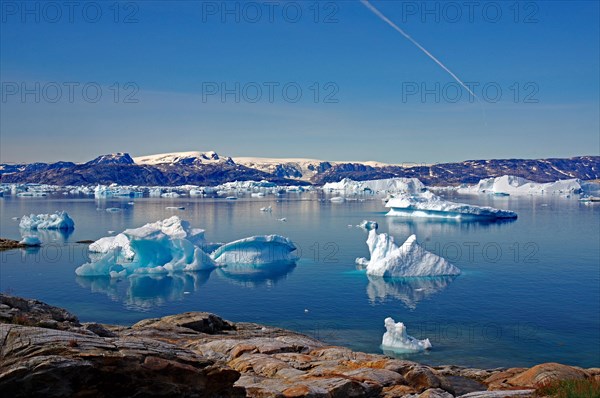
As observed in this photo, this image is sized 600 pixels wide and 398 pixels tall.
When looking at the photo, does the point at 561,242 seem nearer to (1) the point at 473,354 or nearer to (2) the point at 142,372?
(1) the point at 473,354

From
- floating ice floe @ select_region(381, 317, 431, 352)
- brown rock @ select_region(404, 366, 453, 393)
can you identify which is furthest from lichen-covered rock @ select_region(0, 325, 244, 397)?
floating ice floe @ select_region(381, 317, 431, 352)

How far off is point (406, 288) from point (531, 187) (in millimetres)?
94802

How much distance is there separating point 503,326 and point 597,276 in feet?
35.3

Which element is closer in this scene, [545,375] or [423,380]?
[423,380]

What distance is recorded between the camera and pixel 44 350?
5.00m

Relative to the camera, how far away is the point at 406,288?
23.5m

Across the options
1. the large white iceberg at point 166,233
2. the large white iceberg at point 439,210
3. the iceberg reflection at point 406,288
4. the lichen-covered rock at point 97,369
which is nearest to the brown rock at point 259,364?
the lichen-covered rock at point 97,369

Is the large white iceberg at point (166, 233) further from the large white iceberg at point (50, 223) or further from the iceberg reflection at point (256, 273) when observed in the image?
the large white iceberg at point (50, 223)

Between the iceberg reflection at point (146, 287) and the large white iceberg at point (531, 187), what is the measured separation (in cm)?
8948

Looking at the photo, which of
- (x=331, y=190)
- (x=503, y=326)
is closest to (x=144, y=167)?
(x=331, y=190)

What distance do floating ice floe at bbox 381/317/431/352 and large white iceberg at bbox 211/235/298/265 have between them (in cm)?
1379

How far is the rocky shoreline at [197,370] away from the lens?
491 centimetres

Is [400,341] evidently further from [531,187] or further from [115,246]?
[531,187]

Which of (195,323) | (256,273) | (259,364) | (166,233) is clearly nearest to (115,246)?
(166,233)
